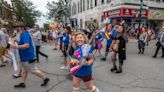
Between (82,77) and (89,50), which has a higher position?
(89,50)

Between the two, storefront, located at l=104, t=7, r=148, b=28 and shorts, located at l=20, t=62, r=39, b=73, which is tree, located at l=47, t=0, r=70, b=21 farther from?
shorts, located at l=20, t=62, r=39, b=73

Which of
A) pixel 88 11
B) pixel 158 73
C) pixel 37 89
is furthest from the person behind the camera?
pixel 88 11

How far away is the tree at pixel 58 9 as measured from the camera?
136 ft

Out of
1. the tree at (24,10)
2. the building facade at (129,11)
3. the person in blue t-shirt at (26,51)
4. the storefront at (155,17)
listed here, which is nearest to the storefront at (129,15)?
the building facade at (129,11)

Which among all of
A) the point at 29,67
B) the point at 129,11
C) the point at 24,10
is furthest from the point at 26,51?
the point at 24,10

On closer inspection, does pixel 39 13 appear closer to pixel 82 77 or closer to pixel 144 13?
pixel 144 13

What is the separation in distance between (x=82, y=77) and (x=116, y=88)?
1.84 metres

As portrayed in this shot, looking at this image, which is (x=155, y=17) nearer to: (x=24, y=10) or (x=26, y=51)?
(x=26, y=51)

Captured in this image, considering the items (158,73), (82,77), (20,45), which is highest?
(20,45)

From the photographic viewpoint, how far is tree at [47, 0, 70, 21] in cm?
4134

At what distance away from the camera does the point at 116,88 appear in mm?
5430

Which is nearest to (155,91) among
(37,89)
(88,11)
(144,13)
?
(37,89)

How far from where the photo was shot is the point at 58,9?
42.0 m

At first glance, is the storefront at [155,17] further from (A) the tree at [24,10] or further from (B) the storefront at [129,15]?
(A) the tree at [24,10]
